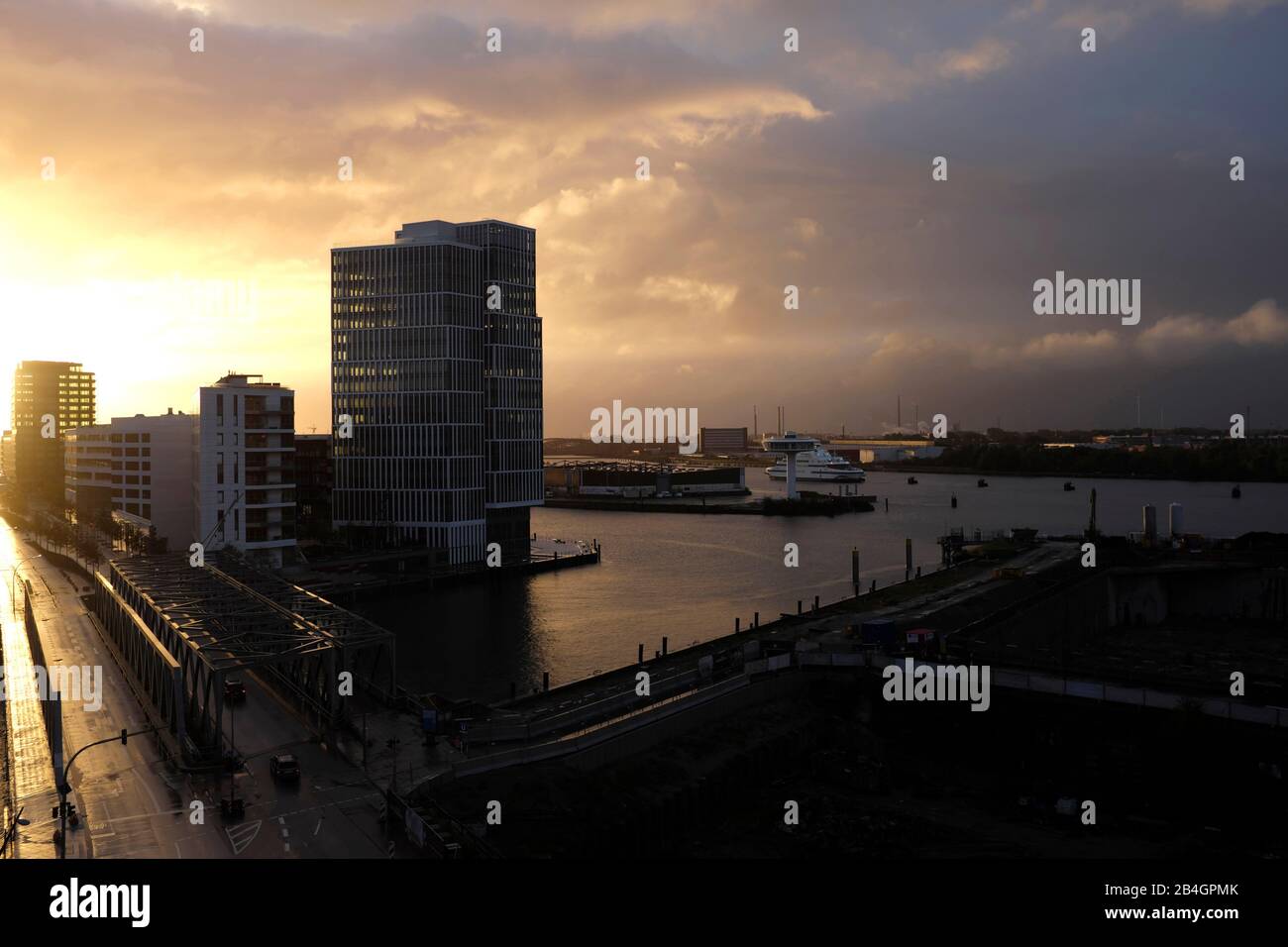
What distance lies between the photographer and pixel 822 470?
545ft

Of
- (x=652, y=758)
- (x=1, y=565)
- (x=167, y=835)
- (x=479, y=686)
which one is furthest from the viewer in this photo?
(x=1, y=565)

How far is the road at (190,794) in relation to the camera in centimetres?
1662

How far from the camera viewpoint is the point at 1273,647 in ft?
136

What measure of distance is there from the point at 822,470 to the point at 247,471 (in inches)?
4827

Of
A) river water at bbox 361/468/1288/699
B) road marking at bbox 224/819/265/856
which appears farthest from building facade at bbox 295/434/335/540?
road marking at bbox 224/819/265/856

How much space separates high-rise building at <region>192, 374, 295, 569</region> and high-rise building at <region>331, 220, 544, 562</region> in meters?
10.4

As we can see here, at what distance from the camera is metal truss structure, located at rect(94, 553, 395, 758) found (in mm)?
22438

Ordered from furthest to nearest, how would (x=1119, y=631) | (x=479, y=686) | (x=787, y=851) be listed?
(x=1119, y=631) → (x=479, y=686) → (x=787, y=851)

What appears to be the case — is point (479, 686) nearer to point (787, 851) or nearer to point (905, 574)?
point (787, 851)

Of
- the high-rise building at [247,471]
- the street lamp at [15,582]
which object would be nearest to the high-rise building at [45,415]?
the street lamp at [15,582]

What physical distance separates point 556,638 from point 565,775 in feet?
70.9

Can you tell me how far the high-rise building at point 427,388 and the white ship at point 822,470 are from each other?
96335mm

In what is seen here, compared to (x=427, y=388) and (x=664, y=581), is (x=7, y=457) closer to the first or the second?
(x=427, y=388)
